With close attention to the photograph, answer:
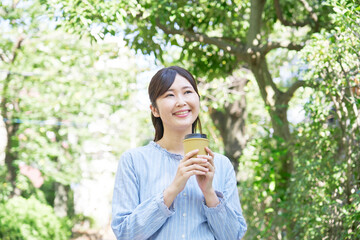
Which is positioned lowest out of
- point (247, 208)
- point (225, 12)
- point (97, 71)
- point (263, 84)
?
point (247, 208)

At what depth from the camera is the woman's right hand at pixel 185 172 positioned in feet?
6.75

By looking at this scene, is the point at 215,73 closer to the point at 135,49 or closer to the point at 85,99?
the point at 135,49

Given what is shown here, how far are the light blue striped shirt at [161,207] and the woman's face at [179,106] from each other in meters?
0.15

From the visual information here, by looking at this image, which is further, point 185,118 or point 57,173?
point 57,173

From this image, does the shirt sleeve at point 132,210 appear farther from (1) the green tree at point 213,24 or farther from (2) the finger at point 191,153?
(1) the green tree at point 213,24

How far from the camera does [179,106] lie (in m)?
2.30

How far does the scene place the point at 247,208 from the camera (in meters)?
6.46

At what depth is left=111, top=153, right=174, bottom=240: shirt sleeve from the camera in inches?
A: 83.1

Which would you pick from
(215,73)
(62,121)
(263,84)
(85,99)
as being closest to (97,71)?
(85,99)

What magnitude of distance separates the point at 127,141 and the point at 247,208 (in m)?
13.9

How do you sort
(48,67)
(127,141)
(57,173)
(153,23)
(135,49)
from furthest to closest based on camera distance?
(127,141) → (57,173) → (48,67) → (135,49) → (153,23)

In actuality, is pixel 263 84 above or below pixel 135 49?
below

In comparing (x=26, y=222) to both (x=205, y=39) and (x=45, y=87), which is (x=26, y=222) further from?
(x=205, y=39)

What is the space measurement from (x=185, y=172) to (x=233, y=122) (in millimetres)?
7443
